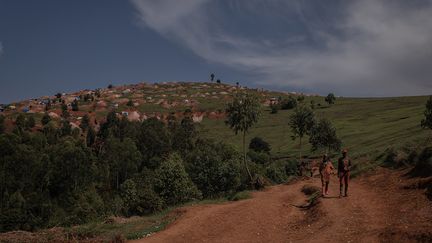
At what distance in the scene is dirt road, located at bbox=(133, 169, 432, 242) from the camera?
14.5 m

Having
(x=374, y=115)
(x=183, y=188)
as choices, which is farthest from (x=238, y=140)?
(x=183, y=188)

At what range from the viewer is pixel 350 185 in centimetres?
2608

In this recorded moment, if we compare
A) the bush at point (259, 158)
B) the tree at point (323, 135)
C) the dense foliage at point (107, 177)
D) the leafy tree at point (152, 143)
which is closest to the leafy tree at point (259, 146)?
the bush at point (259, 158)

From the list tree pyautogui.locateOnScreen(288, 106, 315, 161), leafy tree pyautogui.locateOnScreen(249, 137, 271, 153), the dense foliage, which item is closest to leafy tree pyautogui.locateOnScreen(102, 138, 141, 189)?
the dense foliage

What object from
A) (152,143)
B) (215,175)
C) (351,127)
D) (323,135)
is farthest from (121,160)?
(351,127)

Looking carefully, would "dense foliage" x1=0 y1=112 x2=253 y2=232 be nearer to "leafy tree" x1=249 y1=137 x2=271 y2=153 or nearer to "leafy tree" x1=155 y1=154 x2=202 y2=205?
"leafy tree" x1=155 y1=154 x2=202 y2=205

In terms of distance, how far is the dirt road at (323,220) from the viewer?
14.5m

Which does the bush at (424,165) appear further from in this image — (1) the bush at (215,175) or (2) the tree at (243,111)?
(1) the bush at (215,175)

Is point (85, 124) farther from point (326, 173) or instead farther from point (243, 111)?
point (326, 173)

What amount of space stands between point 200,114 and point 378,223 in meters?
177

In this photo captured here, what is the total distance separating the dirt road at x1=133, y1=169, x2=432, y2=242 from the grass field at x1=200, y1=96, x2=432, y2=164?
53.9 meters

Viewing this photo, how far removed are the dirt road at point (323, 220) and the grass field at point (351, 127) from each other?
177 feet

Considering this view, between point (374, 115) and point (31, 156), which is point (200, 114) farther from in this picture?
point (31, 156)

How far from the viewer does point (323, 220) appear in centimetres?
1734
